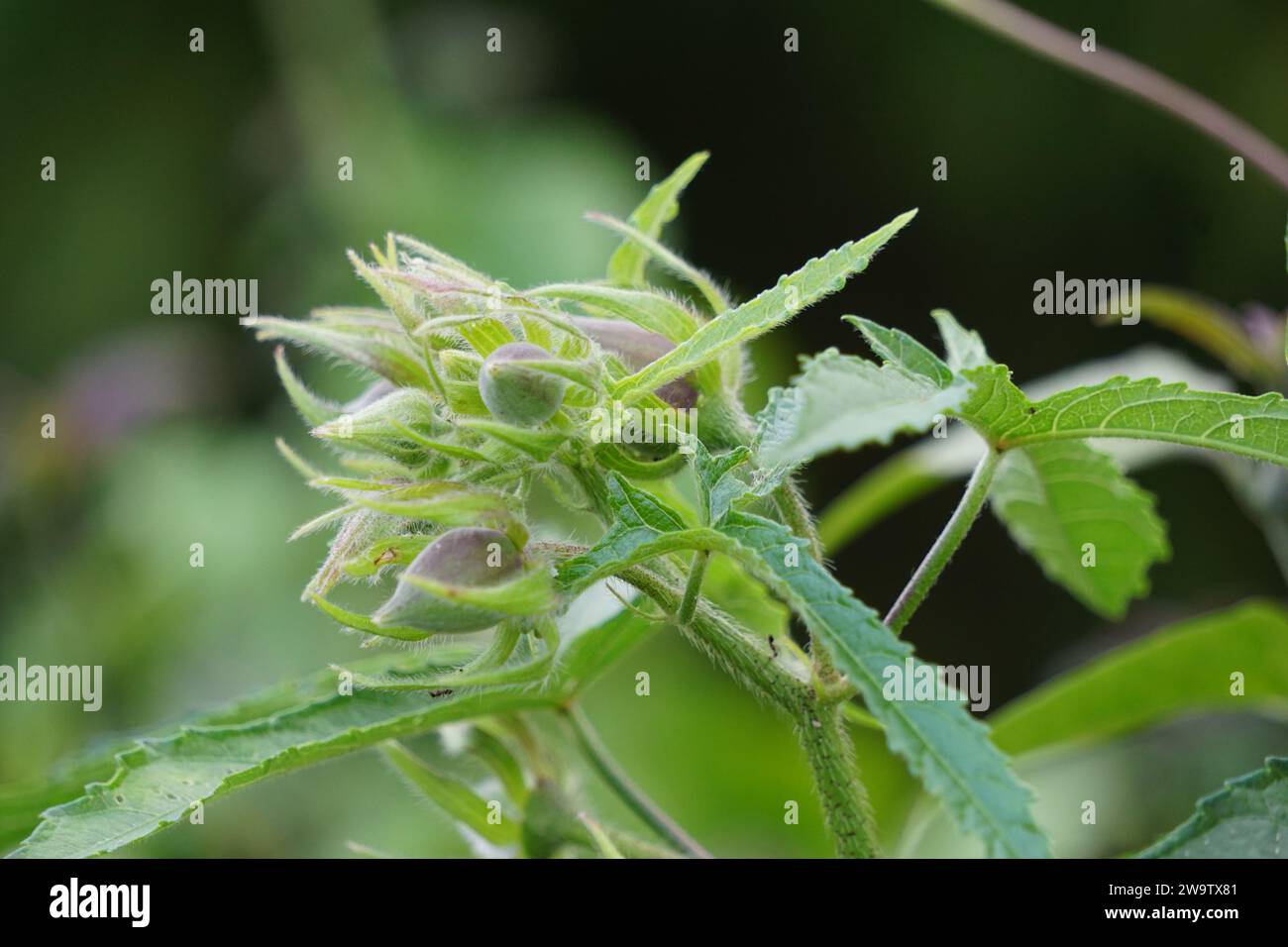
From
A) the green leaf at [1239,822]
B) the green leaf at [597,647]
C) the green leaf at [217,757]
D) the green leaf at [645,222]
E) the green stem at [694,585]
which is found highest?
the green leaf at [645,222]

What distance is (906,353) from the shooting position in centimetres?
81

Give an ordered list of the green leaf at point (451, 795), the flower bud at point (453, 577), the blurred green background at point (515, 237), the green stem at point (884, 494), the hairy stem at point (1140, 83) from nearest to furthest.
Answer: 1. the flower bud at point (453, 577)
2. the green leaf at point (451, 795)
3. the hairy stem at point (1140, 83)
4. the green stem at point (884, 494)
5. the blurred green background at point (515, 237)

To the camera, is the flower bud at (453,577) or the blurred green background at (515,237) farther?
the blurred green background at (515,237)

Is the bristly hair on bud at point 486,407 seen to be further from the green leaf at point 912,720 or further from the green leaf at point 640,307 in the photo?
the green leaf at point 912,720

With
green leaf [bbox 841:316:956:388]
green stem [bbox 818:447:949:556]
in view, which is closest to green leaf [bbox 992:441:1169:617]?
green stem [bbox 818:447:949:556]

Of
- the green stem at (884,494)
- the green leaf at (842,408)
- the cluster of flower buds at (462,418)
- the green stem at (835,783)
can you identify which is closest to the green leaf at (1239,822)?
the green stem at (835,783)

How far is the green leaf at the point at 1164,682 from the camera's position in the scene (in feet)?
3.99

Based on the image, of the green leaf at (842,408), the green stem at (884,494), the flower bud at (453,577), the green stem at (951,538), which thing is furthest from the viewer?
the green stem at (884,494)

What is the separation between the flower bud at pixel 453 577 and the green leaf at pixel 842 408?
0.17m

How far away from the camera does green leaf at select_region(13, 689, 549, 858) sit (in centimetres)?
86

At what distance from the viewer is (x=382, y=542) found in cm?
81

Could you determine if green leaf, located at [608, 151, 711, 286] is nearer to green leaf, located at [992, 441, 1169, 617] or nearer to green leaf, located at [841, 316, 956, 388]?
green leaf, located at [841, 316, 956, 388]
